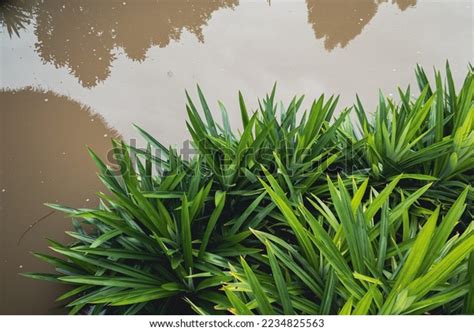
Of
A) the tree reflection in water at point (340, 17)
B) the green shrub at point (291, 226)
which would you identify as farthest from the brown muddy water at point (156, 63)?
the green shrub at point (291, 226)

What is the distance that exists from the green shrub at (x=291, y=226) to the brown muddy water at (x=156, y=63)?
2.60 feet

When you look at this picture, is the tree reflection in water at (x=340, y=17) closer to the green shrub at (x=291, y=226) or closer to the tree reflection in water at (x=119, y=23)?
the tree reflection in water at (x=119, y=23)

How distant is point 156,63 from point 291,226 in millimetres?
1796

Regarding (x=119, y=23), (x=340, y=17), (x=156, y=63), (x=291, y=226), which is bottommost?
(x=291, y=226)

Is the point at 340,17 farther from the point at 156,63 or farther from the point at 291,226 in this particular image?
the point at 291,226

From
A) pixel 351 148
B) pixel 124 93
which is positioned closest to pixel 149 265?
pixel 351 148

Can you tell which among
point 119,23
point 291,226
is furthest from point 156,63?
point 291,226

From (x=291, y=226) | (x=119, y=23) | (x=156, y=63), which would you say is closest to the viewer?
(x=291, y=226)

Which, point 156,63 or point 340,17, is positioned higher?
point 340,17

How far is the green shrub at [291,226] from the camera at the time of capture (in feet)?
3.08

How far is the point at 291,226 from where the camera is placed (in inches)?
40.9
